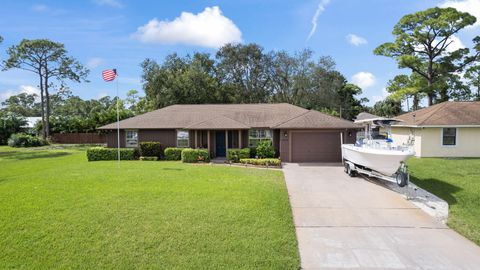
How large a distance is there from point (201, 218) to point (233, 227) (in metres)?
0.95

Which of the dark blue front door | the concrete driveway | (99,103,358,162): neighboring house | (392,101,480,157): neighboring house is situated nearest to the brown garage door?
(99,103,358,162): neighboring house

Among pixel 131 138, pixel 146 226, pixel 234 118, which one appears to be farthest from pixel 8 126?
pixel 146 226

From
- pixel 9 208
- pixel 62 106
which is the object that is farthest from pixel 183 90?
pixel 62 106

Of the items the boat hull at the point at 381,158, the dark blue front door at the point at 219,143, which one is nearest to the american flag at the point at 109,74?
the dark blue front door at the point at 219,143

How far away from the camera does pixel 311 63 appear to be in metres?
41.1

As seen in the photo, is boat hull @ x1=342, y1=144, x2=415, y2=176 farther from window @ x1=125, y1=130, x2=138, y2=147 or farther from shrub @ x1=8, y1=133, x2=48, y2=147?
shrub @ x1=8, y1=133, x2=48, y2=147

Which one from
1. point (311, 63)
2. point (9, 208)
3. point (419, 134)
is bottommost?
point (9, 208)

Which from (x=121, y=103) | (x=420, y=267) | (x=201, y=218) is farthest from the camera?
(x=121, y=103)

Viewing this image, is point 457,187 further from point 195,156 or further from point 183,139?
point 183,139

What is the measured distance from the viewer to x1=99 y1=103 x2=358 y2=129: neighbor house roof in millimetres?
18281

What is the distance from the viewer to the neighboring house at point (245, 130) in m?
18.0

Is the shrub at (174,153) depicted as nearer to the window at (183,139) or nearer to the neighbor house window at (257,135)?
the window at (183,139)

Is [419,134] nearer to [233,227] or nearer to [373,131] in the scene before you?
[373,131]

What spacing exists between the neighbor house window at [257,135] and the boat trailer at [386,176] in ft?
21.2
